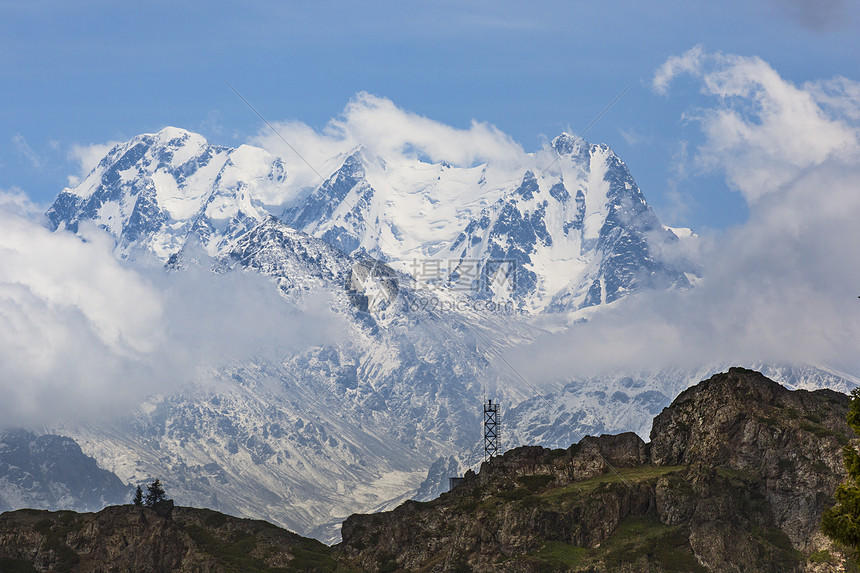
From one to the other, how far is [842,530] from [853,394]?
11.8m

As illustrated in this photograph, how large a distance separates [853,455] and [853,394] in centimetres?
537

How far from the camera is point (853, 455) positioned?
10950 cm

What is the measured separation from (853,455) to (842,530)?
265 inches

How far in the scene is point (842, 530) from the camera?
352 ft

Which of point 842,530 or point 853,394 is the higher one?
point 853,394

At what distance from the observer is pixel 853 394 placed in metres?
109

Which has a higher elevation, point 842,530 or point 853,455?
point 853,455
